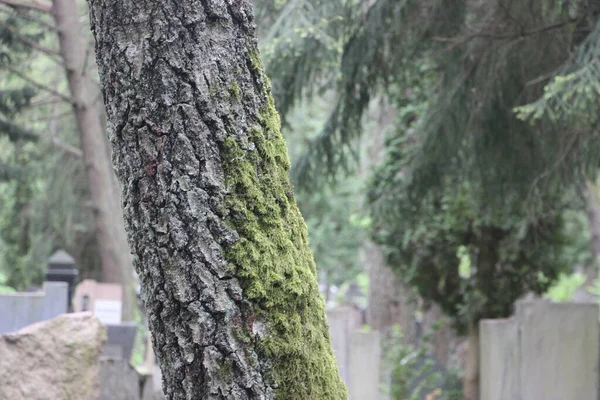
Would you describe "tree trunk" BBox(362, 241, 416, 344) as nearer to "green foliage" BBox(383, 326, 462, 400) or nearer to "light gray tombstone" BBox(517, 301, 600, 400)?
"green foliage" BBox(383, 326, 462, 400)

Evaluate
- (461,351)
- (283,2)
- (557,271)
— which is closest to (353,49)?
(283,2)

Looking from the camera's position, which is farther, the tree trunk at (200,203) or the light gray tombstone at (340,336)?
the light gray tombstone at (340,336)

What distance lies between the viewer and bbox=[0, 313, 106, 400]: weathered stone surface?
14.7 feet

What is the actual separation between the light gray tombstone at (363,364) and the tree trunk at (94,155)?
18.5ft

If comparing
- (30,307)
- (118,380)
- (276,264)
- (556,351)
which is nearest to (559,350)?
(556,351)

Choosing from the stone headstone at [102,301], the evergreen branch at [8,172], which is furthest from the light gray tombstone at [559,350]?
the evergreen branch at [8,172]

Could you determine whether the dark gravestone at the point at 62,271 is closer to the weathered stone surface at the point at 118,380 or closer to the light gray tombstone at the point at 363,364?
the weathered stone surface at the point at 118,380

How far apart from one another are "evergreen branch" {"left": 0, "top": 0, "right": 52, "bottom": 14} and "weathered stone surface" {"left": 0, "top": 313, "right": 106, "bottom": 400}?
5.53m

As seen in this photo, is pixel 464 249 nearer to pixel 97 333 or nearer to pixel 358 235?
pixel 97 333

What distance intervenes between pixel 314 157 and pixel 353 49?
3.96 feet

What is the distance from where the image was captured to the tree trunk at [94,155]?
1023 cm

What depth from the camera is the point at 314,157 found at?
7.00 meters

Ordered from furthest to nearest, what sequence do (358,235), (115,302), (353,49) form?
1. (358,235)
2. (115,302)
3. (353,49)

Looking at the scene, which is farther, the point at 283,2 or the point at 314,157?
the point at 314,157
